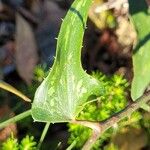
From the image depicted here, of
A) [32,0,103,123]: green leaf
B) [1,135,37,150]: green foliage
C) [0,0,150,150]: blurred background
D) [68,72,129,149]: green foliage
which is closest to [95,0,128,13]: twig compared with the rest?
[0,0,150,150]: blurred background

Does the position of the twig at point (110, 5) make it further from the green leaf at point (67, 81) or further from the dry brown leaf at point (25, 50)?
the green leaf at point (67, 81)

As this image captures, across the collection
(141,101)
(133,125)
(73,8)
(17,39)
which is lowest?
(133,125)

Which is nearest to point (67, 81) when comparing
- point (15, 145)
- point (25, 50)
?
point (15, 145)

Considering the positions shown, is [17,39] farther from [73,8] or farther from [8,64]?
[73,8]

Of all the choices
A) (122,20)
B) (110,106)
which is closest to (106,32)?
(122,20)

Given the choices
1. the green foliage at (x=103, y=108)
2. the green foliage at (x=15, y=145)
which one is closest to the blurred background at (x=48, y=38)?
the green foliage at (x=103, y=108)

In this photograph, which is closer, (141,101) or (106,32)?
(141,101)

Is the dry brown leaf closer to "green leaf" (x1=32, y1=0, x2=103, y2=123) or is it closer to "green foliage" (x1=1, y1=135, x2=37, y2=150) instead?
"green foliage" (x1=1, y1=135, x2=37, y2=150)
